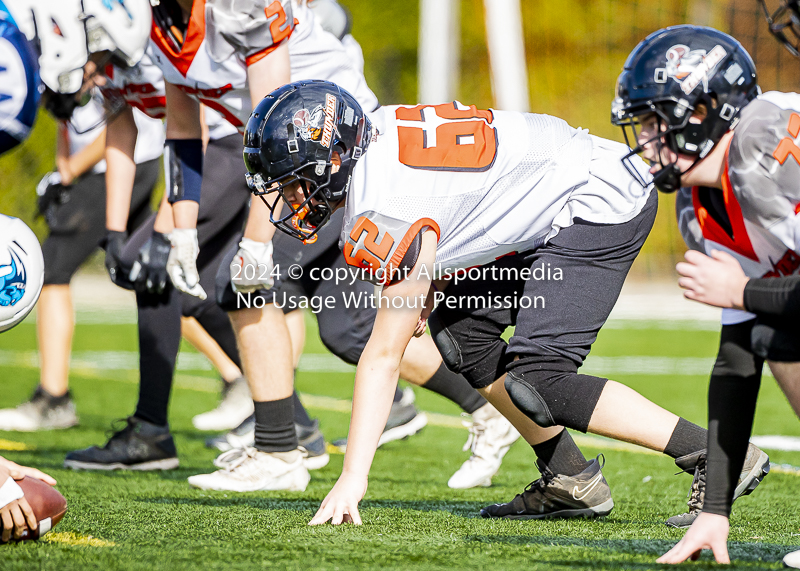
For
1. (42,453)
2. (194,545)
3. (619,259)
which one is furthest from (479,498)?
(42,453)

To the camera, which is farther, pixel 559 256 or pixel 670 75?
pixel 559 256

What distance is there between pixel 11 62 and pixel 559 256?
1.43 meters

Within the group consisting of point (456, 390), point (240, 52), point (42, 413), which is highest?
point (240, 52)

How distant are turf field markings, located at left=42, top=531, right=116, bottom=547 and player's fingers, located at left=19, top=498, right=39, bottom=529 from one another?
0.22ft

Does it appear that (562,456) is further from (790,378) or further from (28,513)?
(28,513)

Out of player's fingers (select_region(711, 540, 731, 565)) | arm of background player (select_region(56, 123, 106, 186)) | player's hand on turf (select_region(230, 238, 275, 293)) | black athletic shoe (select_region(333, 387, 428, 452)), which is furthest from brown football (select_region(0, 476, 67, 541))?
arm of background player (select_region(56, 123, 106, 186))

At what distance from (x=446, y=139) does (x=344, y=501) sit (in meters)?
0.92

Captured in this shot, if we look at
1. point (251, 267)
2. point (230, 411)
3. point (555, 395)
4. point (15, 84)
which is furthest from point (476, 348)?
point (230, 411)

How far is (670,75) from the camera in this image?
2.08 m

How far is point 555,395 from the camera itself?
244 cm

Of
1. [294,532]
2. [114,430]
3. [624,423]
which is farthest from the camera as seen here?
[114,430]

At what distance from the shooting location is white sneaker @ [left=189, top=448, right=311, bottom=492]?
2963 mm

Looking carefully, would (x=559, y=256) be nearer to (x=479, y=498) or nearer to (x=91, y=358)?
(x=479, y=498)

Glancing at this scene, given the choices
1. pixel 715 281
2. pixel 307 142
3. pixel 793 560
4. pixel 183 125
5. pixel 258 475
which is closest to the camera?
pixel 715 281
